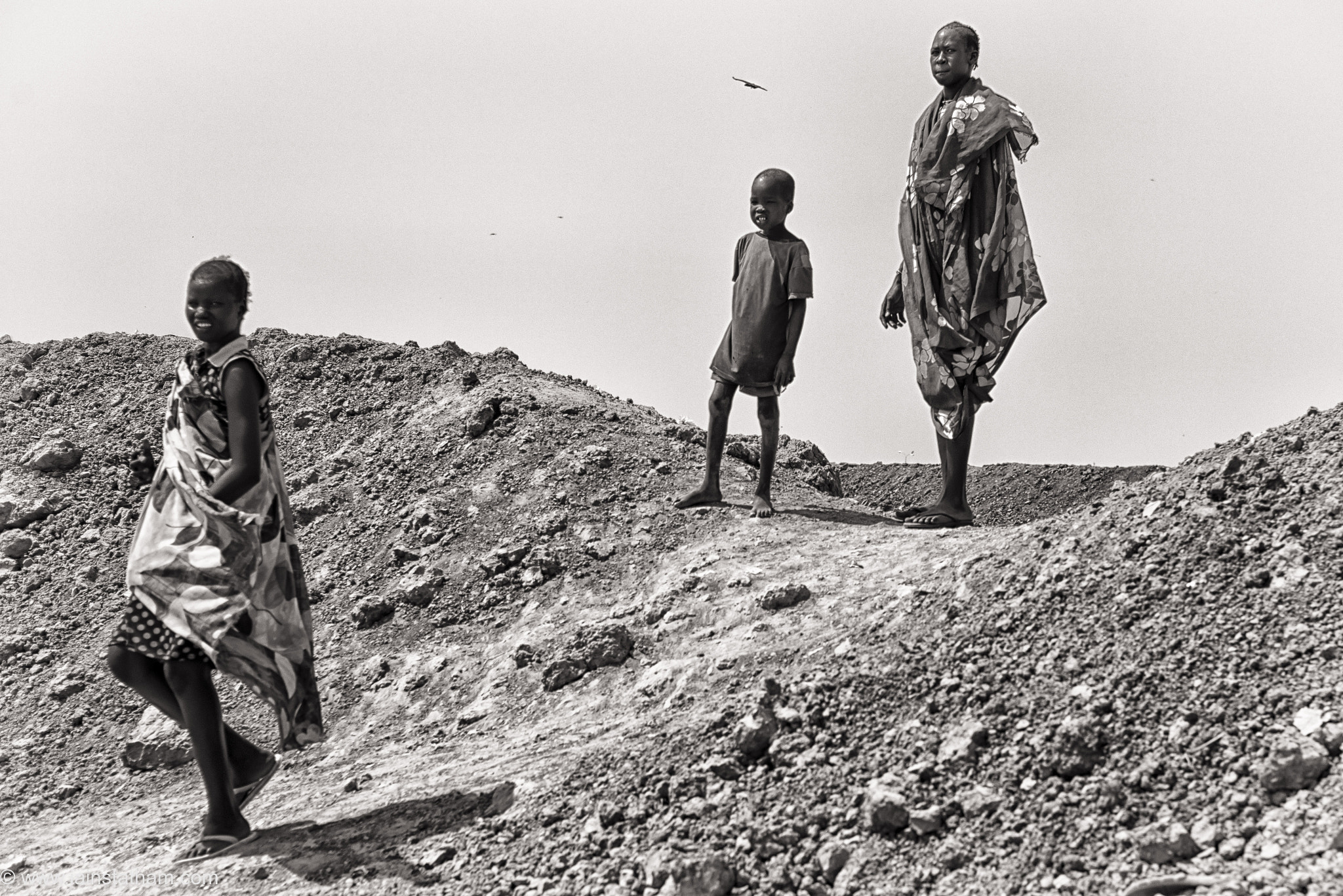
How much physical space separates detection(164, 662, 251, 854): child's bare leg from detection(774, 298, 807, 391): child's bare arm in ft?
11.5

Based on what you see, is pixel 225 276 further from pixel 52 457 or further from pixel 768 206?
pixel 52 457

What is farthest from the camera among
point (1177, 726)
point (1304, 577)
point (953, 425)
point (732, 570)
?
point (953, 425)

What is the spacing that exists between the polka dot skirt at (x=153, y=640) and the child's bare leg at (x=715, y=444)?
3357 mm

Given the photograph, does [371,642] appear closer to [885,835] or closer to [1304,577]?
[885,835]

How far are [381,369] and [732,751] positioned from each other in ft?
20.1

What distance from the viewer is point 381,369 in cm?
1020

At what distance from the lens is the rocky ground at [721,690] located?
13.1ft

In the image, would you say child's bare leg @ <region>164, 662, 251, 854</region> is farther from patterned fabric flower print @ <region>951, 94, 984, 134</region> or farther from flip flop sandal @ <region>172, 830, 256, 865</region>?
patterned fabric flower print @ <region>951, 94, 984, 134</region>

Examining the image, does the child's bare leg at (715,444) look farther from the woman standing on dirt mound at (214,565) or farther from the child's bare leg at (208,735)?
the child's bare leg at (208,735)

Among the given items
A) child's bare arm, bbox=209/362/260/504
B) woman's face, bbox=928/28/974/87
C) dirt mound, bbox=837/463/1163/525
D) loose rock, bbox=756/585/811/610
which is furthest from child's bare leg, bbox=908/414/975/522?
dirt mound, bbox=837/463/1163/525

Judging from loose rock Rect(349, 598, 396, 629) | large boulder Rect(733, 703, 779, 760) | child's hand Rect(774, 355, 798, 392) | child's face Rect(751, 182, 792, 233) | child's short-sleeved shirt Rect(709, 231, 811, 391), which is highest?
child's face Rect(751, 182, 792, 233)

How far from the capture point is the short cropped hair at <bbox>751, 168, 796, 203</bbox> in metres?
7.58

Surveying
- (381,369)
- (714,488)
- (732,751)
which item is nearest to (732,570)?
(714,488)

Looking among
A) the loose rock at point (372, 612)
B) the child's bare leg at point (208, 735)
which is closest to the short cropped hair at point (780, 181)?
the loose rock at point (372, 612)
